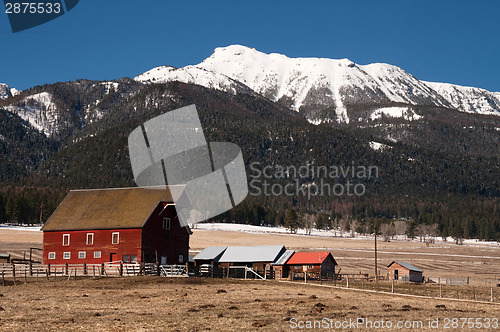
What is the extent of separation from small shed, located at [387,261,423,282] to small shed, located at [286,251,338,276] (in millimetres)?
10091

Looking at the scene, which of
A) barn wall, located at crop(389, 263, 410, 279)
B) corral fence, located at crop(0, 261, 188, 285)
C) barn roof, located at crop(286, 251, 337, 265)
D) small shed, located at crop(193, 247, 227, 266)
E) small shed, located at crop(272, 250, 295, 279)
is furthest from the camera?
barn wall, located at crop(389, 263, 410, 279)

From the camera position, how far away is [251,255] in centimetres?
8131

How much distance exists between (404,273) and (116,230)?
37.6 m

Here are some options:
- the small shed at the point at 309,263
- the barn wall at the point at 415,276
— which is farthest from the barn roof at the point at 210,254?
the barn wall at the point at 415,276

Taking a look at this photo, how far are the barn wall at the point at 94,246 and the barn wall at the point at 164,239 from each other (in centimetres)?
119

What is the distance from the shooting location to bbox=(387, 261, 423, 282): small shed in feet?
282

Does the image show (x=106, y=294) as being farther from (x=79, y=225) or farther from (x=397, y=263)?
(x=397, y=263)

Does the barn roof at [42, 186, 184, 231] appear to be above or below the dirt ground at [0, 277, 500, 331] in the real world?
above

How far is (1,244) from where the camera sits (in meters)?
112

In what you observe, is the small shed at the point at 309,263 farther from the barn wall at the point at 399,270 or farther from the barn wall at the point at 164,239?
the barn wall at the point at 164,239

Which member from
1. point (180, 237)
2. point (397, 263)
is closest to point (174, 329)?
point (180, 237)

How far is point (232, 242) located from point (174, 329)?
121 meters

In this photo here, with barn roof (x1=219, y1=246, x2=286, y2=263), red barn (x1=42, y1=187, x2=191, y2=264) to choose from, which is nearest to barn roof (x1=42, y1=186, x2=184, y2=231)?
red barn (x1=42, y1=187, x2=191, y2=264)

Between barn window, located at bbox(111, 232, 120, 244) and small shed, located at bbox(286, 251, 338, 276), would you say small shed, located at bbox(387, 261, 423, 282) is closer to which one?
small shed, located at bbox(286, 251, 338, 276)
